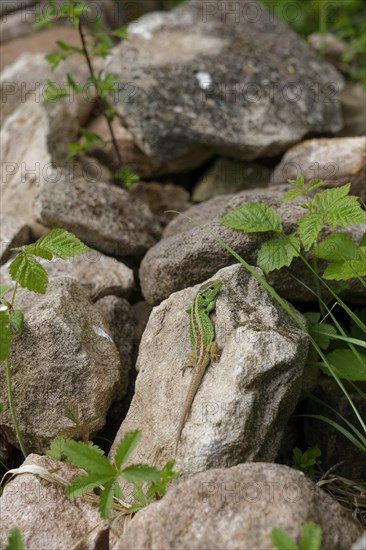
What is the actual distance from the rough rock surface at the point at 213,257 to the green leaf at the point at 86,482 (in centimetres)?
151

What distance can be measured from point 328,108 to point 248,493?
388 cm

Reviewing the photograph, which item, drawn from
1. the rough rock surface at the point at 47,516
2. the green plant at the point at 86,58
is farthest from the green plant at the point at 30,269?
the green plant at the point at 86,58

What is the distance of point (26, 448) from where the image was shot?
3.65m

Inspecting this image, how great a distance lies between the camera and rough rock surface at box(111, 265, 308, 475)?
314 centimetres

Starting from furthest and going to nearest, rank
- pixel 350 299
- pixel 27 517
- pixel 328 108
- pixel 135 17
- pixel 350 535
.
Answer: pixel 135 17 < pixel 328 108 < pixel 350 299 < pixel 27 517 < pixel 350 535

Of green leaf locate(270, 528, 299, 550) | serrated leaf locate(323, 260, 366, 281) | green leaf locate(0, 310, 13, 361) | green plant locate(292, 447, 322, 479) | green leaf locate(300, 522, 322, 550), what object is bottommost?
green plant locate(292, 447, 322, 479)

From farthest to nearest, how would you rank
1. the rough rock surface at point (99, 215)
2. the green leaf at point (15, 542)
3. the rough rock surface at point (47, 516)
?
1. the rough rock surface at point (99, 215)
2. the rough rock surface at point (47, 516)
3. the green leaf at point (15, 542)

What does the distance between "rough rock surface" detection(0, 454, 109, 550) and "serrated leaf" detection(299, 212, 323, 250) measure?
1743mm

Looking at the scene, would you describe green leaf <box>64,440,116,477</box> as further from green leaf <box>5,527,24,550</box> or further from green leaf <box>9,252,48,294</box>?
green leaf <box>9,252,48,294</box>

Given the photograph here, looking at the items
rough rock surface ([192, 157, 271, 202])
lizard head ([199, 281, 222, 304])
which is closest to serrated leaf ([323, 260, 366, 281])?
lizard head ([199, 281, 222, 304])

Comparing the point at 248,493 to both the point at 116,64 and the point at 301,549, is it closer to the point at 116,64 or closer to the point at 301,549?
the point at 301,549

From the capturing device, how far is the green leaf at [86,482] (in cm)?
281

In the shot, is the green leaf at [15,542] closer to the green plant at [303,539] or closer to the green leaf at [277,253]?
the green plant at [303,539]

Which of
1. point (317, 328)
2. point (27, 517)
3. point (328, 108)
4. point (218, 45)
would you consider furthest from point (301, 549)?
point (218, 45)
